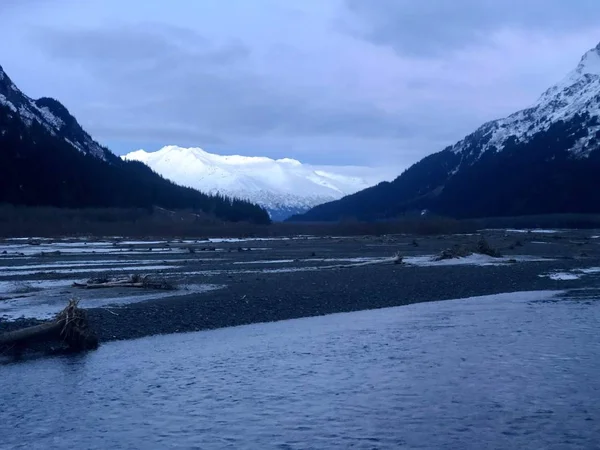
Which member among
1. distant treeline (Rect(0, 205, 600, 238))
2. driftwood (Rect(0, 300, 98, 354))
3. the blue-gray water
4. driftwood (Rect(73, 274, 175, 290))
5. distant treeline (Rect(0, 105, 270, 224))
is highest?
distant treeline (Rect(0, 105, 270, 224))

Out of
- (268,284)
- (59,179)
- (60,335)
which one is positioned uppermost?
(59,179)

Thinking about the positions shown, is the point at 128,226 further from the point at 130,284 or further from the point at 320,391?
the point at 320,391

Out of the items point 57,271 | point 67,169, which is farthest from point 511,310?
point 67,169

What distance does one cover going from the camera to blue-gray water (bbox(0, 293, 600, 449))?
13.2m

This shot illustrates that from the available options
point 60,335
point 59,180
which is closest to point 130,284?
point 60,335

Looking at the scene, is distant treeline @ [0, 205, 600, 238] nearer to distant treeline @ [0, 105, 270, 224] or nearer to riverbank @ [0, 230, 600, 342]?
distant treeline @ [0, 105, 270, 224]

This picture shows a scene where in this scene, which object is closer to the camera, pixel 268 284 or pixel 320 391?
pixel 320 391

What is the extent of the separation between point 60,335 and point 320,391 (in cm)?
780

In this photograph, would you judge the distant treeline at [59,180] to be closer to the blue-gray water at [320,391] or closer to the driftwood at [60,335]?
the driftwood at [60,335]

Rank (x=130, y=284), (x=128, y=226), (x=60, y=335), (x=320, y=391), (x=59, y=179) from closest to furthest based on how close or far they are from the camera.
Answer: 1. (x=320, y=391)
2. (x=60, y=335)
3. (x=130, y=284)
4. (x=128, y=226)
5. (x=59, y=179)

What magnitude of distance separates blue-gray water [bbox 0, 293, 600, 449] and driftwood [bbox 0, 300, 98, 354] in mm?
653

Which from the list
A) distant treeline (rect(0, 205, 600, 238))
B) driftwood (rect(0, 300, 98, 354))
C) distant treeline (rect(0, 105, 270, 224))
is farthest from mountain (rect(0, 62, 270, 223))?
driftwood (rect(0, 300, 98, 354))

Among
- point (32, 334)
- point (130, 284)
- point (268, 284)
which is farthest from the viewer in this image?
point (268, 284)

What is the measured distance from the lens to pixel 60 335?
20.2 meters
